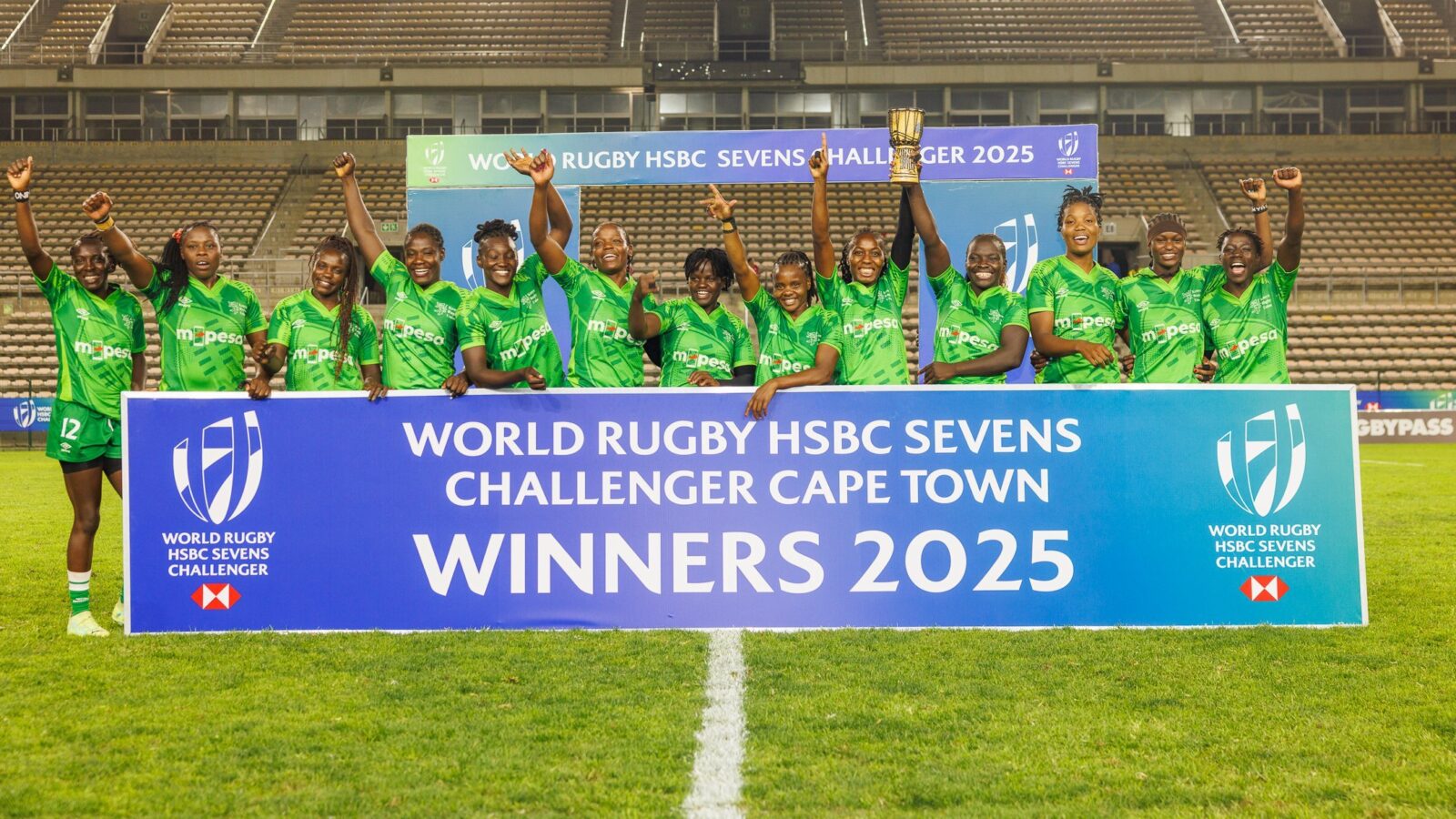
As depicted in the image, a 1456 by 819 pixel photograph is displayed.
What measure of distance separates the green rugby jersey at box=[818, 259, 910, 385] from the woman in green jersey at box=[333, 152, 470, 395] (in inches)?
72.5

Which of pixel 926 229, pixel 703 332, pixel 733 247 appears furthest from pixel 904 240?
pixel 703 332

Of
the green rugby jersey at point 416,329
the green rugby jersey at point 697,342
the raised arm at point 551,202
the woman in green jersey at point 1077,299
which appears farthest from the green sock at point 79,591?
the woman in green jersey at point 1077,299

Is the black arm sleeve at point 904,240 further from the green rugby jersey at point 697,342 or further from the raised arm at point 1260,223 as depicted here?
the raised arm at point 1260,223

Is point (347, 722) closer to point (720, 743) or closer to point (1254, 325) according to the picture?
point (720, 743)

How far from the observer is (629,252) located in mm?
5938

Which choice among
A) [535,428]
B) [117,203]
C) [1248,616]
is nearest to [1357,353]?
[1248,616]

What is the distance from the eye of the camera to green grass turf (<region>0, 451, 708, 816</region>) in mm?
3234

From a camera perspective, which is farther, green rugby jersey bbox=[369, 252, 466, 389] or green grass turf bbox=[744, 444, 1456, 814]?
green rugby jersey bbox=[369, 252, 466, 389]

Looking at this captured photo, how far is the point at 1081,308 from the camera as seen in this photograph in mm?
5812

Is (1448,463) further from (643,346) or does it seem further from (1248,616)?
(643,346)

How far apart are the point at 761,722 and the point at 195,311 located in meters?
3.56

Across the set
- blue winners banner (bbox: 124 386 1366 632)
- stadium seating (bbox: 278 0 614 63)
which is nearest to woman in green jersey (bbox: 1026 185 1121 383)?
blue winners banner (bbox: 124 386 1366 632)

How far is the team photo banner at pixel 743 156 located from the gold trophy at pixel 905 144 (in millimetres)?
4659

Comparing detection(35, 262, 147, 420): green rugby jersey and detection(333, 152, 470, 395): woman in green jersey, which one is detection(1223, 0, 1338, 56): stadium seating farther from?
detection(35, 262, 147, 420): green rugby jersey
